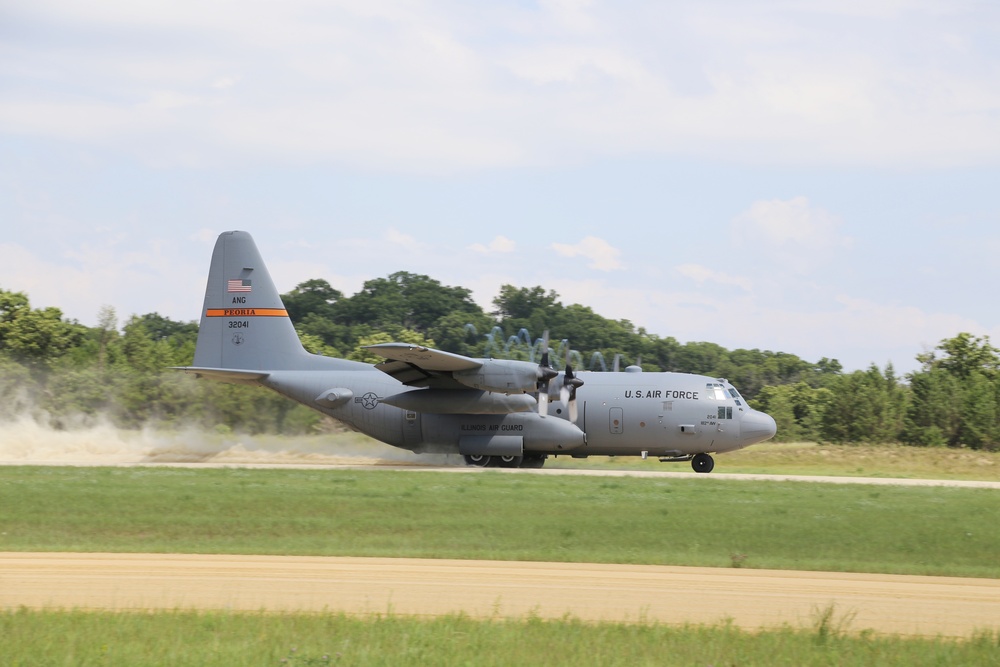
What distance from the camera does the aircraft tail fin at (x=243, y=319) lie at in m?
34.0

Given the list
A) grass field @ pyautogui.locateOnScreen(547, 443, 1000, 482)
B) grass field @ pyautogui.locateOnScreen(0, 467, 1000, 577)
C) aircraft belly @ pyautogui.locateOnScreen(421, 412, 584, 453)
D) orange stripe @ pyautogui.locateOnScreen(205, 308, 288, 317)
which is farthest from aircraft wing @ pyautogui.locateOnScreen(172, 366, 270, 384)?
grass field @ pyautogui.locateOnScreen(547, 443, 1000, 482)

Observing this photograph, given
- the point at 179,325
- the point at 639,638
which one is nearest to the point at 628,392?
the point at 639,638

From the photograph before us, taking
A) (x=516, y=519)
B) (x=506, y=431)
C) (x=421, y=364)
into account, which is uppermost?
(x=421, y=364)

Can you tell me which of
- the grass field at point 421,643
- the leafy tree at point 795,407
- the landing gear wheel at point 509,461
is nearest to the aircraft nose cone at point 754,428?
the landing gear wheel at point 509,461

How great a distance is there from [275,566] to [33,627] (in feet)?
15.7

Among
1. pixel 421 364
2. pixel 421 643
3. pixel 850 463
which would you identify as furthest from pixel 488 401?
pixel 421 643

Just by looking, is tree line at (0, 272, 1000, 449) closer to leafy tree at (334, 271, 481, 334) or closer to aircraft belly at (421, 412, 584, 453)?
leafy tree at (334, 271, 481, 334)

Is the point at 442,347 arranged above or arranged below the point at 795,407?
above

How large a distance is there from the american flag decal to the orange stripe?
744mm

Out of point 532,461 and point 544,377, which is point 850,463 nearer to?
point 532,461

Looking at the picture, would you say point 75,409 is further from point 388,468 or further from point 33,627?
point 33,627

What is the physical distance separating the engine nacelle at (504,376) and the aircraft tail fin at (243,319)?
21.7 feet

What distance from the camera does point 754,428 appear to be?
105ft

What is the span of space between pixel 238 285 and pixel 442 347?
125 ft
